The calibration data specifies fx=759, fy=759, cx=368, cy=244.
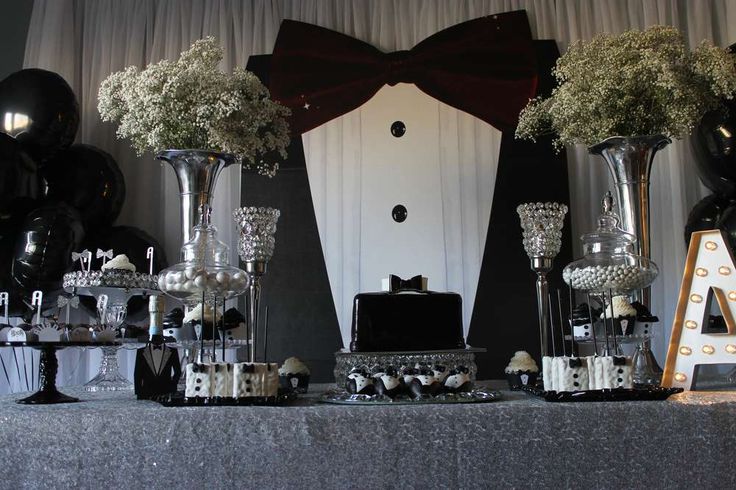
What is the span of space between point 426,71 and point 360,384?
273 centimetres

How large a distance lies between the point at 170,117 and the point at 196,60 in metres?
0.24

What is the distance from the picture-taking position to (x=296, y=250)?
3.63m

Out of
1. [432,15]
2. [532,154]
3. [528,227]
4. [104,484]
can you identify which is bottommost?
[104,484]

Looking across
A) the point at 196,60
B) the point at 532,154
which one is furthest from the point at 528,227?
the point at 532,154

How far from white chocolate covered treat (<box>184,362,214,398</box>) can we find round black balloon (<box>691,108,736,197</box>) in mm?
2424

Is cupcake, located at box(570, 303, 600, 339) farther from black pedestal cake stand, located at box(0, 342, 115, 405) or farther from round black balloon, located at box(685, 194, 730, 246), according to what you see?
round black balloon, located at box(685, 194, 730, 246)

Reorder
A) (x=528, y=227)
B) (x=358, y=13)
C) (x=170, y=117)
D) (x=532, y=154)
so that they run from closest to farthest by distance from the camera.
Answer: (x=528, y=227)
(x=170, y=117)
(x=532, y=154)
(x=358, y=13)

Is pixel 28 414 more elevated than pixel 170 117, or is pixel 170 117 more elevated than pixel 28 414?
pixel 170 117

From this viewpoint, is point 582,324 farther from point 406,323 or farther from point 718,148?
point 718,148

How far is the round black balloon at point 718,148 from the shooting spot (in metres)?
2.88

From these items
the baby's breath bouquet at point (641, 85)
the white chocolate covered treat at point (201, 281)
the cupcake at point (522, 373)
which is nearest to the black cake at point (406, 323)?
the cupcake at point (522, 373)

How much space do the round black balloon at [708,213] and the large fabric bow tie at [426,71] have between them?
0.93m

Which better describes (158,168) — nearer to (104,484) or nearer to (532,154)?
(532,154)

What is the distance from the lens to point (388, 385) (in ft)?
3.94
